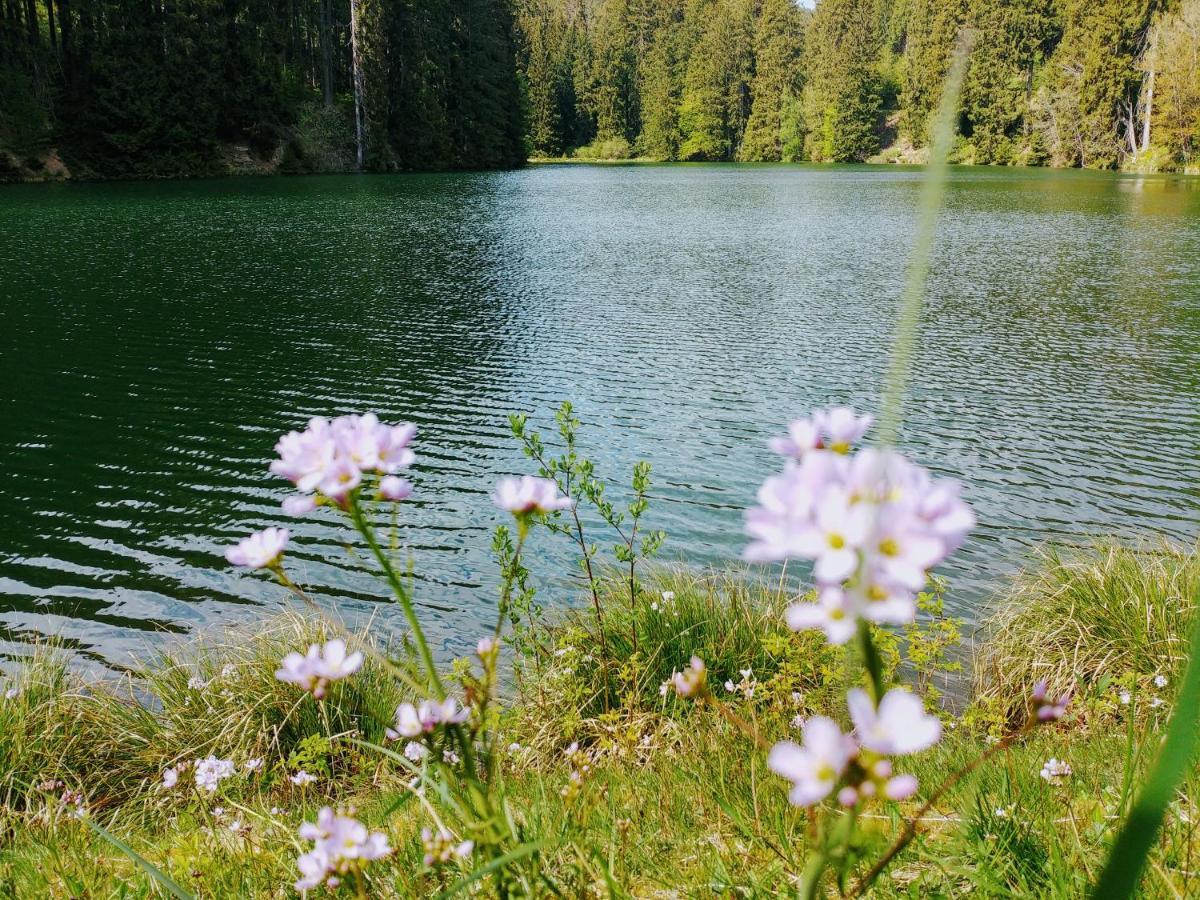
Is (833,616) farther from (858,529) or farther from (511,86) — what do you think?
(511,86)

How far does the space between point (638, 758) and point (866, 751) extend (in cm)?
389

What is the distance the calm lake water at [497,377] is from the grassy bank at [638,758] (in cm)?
194

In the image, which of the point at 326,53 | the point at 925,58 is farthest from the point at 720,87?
the point at 326,53

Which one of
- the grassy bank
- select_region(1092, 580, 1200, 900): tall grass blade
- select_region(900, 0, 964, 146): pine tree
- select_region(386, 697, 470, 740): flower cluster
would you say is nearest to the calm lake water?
the grassy bank

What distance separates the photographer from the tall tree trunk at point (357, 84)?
58.7 m

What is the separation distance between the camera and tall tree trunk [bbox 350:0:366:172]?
2309 inches

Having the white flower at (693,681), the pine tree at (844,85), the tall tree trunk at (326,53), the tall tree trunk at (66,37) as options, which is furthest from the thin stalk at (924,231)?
the pine tree at (844,85)

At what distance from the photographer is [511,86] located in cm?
7706

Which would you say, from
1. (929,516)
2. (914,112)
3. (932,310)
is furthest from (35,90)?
(914,112)

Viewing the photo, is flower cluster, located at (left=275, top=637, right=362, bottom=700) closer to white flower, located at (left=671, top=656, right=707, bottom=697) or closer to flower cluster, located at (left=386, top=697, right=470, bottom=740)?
flower cluster, located at (left=386, top=697, right=470, bottom=740)

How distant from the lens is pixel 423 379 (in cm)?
1512

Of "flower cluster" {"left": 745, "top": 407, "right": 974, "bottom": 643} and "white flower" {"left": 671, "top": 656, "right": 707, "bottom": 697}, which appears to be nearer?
"flower cluster" {"left": 745, "top": 407, "right": 974, "bottom": 643}

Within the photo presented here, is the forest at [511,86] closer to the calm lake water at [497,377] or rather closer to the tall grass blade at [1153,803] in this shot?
the calm lake water at [497,377]

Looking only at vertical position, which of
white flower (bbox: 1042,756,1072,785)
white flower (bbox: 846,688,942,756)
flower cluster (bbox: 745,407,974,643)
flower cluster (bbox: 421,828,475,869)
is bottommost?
white flower (bbox: 1042,756,1072,785)
